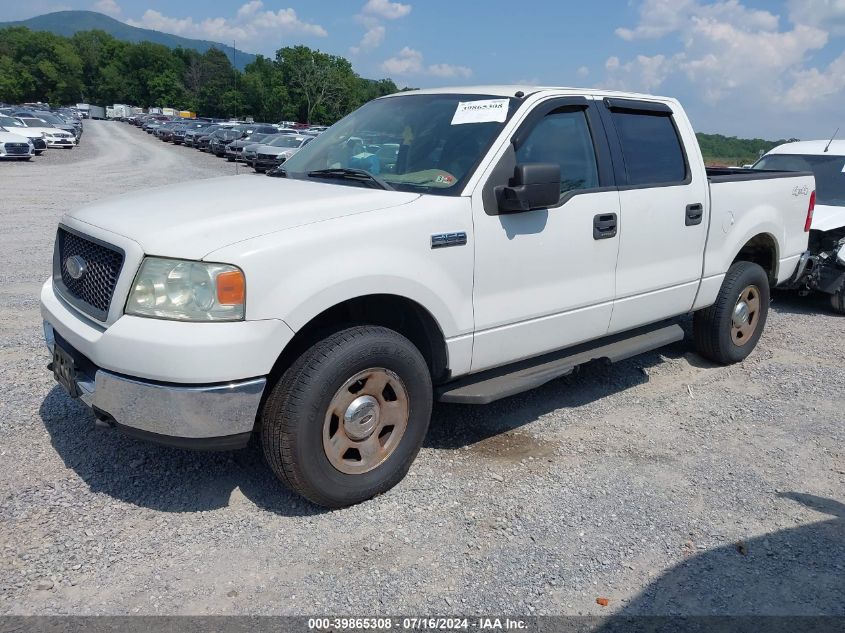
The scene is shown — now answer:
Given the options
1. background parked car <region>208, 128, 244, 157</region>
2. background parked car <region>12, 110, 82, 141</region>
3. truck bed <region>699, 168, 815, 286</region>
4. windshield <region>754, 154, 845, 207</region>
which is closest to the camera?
truck bed <region>699, 168, 815, 286</region>

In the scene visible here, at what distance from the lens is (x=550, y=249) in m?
4.00

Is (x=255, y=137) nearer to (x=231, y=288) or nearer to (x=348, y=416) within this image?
(x=348, y=416)

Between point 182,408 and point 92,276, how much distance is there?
89 centimetres

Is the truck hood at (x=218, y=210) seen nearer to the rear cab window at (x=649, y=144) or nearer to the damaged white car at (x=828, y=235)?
the rear cab window at (x=649, y=144)

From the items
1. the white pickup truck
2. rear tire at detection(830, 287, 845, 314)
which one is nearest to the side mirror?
the white pickup truck

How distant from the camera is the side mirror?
3617 mm

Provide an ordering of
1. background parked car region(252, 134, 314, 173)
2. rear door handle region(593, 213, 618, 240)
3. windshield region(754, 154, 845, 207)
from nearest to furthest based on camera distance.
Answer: rear door handle region(593, 213, 618, 240) < windshield region(754, 154, 845, 207) < background parked car region(252, 134, 314, 173)

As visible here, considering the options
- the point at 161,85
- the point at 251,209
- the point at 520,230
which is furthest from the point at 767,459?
the point at 161,85

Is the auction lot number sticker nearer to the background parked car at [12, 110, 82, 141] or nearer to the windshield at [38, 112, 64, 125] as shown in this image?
the background parked car at [12, 110, 82, 141]

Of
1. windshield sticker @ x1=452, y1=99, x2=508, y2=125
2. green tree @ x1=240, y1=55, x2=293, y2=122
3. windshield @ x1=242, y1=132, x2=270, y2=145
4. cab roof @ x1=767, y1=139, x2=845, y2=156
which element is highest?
green tree @ x1=240, y1=55, x2=293, y2=122

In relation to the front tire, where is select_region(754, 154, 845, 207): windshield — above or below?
above

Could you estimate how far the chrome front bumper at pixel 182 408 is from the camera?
295 cm

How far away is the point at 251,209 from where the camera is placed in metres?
3.34

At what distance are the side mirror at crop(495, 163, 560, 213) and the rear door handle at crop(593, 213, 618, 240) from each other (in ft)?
1.90
